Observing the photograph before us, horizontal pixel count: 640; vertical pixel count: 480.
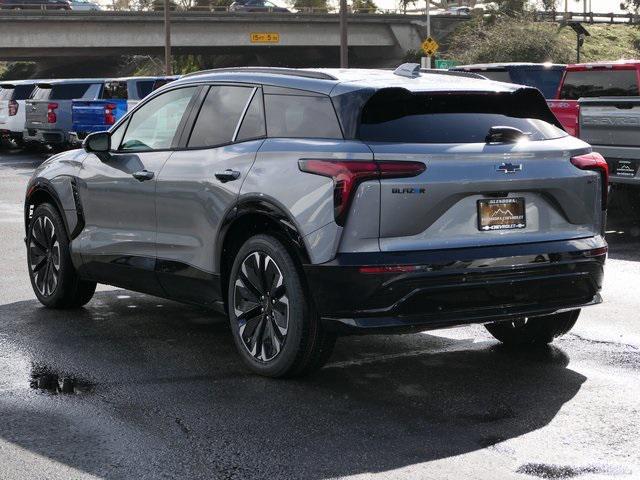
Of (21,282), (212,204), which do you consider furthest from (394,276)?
(21,282)

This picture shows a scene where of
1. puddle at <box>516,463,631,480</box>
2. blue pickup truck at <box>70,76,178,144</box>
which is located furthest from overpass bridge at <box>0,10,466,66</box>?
puddle at <box>516,463,631,480</box>

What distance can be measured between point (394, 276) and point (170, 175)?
1.96 metres

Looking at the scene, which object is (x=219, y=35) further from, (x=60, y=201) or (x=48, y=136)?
(x=60, y=201)

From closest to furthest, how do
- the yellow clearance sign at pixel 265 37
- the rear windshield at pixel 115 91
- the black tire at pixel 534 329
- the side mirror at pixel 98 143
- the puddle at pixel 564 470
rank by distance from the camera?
the puddle at pixel 564 470 < the black tire at pixel 534 329 < the side mirror at pixel 98 143 < the rear windshield at pixel 115 91 < the yellow clearance sign at pixel 265 37

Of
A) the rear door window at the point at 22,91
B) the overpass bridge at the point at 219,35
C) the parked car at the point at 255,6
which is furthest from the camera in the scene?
the parked car at the point at 255,6

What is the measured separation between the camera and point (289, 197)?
251 inches

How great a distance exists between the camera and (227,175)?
22.5 ft

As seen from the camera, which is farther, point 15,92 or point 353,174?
point 15,92

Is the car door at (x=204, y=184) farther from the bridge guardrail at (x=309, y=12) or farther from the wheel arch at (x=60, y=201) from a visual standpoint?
A: the bridge guardrail at (x=309, y=12)

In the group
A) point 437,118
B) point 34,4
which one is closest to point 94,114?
point 437,118

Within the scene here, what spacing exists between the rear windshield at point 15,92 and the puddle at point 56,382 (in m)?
27.6

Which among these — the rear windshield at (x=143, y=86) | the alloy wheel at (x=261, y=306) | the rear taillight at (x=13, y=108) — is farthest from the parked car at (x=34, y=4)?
the alloy wheel at (x=261, y=306)

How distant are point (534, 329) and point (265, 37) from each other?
74243 mm

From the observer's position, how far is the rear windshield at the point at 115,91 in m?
30.4
